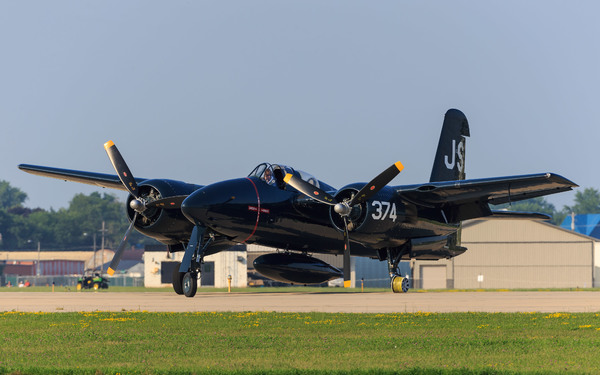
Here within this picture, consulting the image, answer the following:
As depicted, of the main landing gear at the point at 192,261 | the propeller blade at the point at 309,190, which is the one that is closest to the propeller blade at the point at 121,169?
the main landing gear at the point at 192,261

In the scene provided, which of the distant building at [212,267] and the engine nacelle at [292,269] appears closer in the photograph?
the engine nacelle at [292,269]

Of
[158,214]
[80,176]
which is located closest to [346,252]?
[158,214]

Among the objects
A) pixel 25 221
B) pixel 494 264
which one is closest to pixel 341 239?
pixel 494 264

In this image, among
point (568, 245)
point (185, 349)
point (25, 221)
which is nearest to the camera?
point (185, 349)

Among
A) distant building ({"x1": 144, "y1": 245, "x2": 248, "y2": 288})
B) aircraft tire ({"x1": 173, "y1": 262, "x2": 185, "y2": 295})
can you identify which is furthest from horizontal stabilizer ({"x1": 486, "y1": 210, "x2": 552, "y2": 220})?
distant building ({"x1": 144, "y1": 245, "x2": 248, "y2": 288})

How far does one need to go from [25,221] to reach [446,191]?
6813 inches

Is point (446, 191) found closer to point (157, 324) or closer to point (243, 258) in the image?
point (157, 324)

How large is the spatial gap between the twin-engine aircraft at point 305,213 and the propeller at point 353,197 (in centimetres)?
4

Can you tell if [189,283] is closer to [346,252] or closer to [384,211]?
[346,252]

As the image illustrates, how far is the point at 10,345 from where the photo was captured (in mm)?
15492

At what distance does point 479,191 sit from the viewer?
32.8 m

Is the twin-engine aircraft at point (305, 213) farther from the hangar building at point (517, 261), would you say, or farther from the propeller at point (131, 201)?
the hangar building at point (517, 261)

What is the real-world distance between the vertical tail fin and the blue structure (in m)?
110

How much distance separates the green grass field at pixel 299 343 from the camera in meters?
12.7
